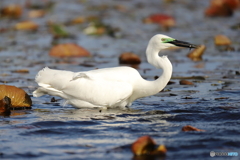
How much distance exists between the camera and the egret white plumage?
8.20m

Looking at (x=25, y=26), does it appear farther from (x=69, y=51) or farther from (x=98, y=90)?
(x=98, y=90)

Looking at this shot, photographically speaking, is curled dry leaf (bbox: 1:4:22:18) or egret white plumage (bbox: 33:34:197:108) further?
curled dry leaf (bbox: 1:4:22:18)

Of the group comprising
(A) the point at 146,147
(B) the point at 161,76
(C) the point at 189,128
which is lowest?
(A) the point at 146,147

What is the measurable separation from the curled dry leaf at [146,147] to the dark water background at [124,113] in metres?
0.11

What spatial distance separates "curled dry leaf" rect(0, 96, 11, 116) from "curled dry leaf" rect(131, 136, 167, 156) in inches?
119

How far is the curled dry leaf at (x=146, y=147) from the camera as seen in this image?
5.60 m

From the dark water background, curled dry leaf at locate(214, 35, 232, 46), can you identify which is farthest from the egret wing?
curled dry leaf at locate(214, 35, 232, 46)

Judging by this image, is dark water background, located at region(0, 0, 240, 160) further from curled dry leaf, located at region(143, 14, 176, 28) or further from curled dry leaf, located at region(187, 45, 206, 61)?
curled dry leaf, located at region(143, 14, 176, 28)

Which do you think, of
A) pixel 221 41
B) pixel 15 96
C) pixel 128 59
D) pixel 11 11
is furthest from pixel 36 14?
pixel 15 96

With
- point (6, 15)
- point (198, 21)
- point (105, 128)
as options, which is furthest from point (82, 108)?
point (6, 15)

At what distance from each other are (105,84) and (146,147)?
2.73 meters

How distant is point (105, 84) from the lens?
8.23 metres

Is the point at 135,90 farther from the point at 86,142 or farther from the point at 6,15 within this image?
the point at 6,15

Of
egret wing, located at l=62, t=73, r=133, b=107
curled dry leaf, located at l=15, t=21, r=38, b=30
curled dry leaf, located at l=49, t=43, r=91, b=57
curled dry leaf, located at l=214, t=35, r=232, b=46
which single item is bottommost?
egret wing, located at l=62, t=73, r=133, b=107
